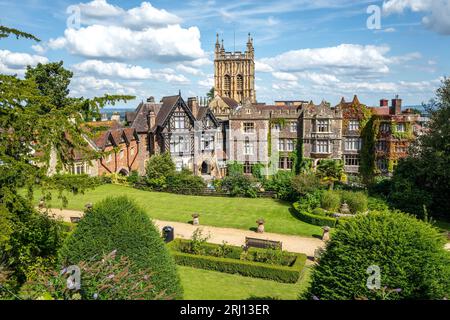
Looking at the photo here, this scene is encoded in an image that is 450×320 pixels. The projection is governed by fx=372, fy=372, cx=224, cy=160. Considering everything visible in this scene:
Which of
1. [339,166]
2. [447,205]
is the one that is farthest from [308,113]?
[447,205]

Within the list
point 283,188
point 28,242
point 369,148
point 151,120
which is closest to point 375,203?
point 283,188

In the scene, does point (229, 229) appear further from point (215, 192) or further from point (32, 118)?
point (32, 118)

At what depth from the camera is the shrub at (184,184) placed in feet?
115

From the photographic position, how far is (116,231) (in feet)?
32.6

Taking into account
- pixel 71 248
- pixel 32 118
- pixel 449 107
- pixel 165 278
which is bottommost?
pixel 165 278

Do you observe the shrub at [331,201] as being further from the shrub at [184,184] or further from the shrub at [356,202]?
the shrub at [184,184]

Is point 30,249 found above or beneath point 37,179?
beneath

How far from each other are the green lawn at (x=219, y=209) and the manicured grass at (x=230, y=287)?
807 centimetres

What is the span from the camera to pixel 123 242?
9.85 metres

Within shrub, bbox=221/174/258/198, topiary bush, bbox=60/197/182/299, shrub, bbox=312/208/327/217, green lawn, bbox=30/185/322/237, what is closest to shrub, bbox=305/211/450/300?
topiary bush, bbox=60/197/182/299

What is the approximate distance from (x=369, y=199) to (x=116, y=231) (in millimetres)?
24401

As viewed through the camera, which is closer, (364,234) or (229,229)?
(364,234)

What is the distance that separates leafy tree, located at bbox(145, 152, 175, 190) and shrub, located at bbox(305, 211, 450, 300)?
92.0ft

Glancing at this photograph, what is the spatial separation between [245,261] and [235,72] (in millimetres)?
60051
